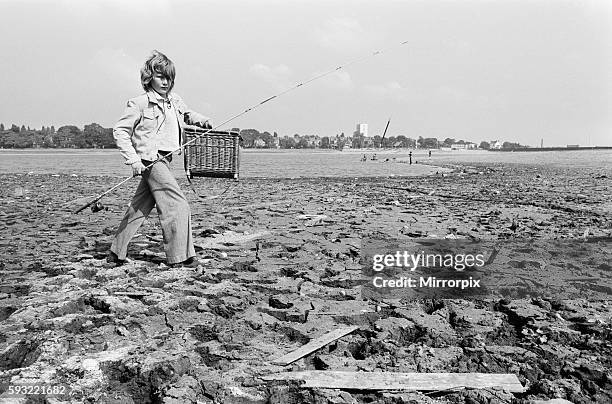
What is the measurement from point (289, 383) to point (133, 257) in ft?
11.6

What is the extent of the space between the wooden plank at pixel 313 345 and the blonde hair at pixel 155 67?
3.22 metres

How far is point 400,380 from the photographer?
9.33 feet

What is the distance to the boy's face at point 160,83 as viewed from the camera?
5035 mm

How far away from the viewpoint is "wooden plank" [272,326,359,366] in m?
3.12

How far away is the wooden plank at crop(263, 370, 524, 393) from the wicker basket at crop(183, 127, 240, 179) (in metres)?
3.77

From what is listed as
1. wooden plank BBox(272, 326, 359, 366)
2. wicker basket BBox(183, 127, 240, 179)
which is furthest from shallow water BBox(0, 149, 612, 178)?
wooden plank BBox(272, 326, 359, 366)

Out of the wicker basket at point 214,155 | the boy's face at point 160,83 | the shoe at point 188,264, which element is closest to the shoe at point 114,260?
the shoe at point 188,264

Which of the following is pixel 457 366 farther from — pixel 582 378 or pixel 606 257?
pixel 606 257

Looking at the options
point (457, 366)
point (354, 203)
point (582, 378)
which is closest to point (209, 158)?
point (457, 366)

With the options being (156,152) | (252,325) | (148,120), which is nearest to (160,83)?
(148,120)

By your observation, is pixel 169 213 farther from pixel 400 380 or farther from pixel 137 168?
pixel 400 380

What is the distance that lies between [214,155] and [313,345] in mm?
3563

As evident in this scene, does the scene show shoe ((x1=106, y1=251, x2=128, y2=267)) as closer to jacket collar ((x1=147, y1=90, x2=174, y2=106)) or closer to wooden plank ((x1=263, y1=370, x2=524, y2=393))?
jacket collar ((x1=147, y1=90, x2=174, y2=106))

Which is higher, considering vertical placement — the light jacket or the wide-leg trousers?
the light jacket
